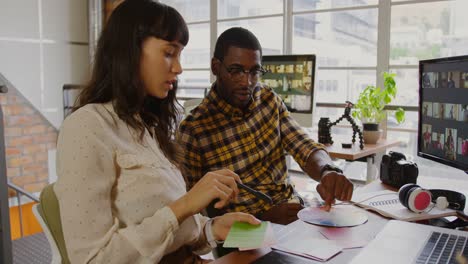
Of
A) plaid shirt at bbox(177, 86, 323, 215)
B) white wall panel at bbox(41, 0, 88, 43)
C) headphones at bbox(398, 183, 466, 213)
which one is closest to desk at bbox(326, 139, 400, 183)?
plaid shirt at bbox(177, 86, 323, 215)

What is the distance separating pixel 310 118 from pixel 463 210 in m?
1.67

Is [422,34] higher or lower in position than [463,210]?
higher

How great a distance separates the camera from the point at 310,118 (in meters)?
2.89

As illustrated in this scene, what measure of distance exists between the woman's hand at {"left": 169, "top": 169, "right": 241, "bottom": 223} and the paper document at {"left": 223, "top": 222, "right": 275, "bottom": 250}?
8cm

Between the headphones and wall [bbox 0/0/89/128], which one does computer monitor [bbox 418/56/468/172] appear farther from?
wall [bbox 0/0/89/128]

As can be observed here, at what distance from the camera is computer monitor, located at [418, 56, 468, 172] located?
1312mm

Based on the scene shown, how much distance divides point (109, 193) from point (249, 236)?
1.06ft

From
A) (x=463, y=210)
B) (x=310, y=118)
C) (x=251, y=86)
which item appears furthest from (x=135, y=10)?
(x=310, y=118)

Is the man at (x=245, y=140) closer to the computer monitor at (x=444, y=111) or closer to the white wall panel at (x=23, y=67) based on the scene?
the computer monitor at (x=444, y=111)

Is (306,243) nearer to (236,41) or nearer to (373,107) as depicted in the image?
(236,41)

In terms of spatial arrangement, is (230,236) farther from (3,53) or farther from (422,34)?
(3,53)

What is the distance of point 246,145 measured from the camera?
5.55 feet

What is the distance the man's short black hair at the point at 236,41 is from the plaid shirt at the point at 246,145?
0.18 m

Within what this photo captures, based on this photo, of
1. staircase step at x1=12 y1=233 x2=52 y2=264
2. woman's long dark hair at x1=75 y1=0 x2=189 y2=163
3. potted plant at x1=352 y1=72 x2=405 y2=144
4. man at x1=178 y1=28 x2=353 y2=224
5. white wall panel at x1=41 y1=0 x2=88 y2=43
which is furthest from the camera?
white wall panel at x1=41 y1=0 x2=88 y2=43
